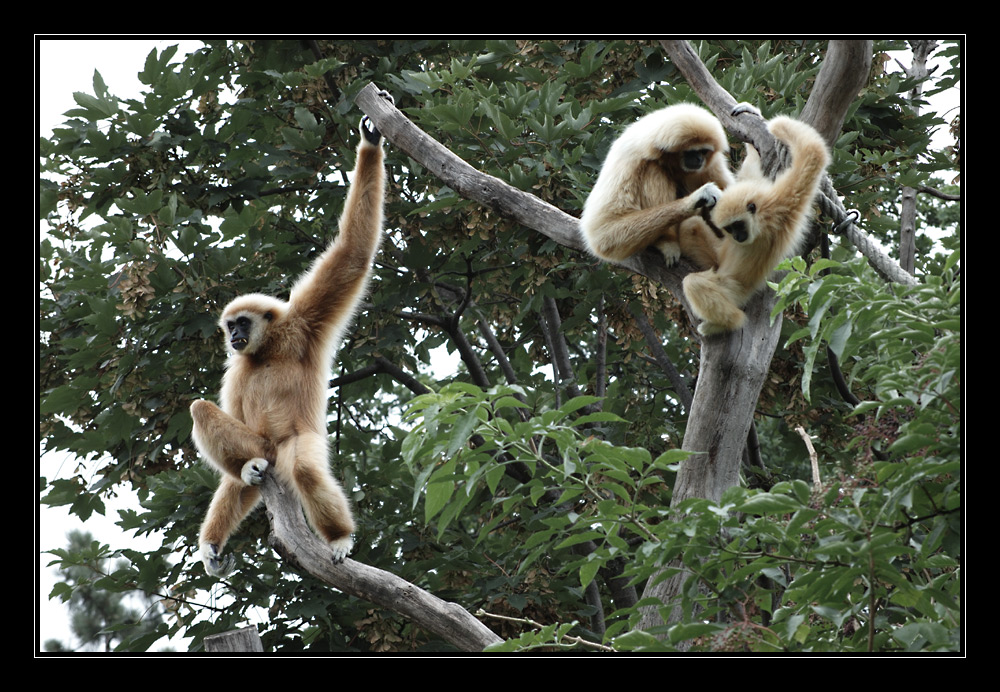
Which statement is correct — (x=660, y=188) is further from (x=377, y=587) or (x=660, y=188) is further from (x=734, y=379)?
(x=377, y=587)

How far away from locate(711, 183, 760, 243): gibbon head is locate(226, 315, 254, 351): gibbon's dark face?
229 centimetres

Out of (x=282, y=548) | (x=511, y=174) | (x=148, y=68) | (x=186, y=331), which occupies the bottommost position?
(x=282, y=548)

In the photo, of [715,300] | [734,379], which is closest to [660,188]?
[715,300]

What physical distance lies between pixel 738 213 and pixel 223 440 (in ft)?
8.17

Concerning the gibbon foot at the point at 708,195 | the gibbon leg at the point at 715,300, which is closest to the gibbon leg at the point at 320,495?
the gibbon leg at the point at 715,300

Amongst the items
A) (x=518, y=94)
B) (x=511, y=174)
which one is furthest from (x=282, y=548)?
(x=518, y=94)

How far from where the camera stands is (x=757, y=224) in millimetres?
3379

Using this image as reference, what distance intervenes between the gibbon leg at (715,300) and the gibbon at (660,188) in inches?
10.4

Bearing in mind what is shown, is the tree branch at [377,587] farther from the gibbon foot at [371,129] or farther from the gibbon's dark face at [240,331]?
the gibbon foot at [371,129]

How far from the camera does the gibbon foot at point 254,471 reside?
3889 mm

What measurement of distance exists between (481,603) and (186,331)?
254 cm

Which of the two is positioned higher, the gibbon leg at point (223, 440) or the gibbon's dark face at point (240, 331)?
the gibbon's dark face at point (240, 331)
